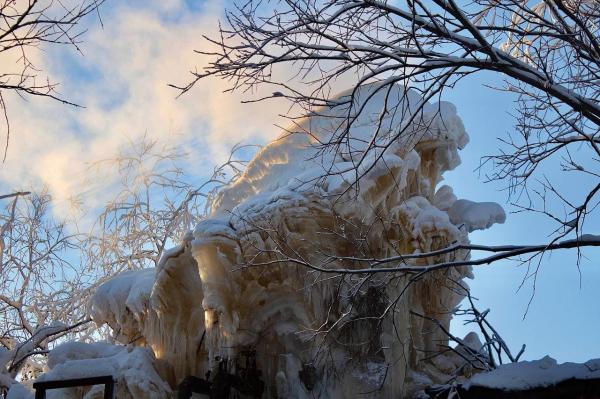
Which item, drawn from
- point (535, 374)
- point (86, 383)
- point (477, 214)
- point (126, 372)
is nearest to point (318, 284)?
point (126, 372)

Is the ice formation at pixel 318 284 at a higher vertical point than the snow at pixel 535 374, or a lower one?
higher

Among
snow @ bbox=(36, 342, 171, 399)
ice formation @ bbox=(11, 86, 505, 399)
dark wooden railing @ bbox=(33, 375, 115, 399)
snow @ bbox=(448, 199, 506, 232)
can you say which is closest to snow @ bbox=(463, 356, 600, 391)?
ice formation @ bbox=(11, 86, 505, 399)

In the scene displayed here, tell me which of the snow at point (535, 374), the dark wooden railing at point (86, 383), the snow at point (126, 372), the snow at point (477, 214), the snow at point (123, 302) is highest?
the snow at point (477, 214)

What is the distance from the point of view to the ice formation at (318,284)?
8.34 metres

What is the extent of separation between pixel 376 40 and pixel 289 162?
5.87m

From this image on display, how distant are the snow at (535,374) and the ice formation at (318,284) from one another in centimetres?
304

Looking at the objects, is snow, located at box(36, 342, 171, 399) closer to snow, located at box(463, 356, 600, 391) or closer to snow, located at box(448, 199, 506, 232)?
snow, located at box(448, 199, 506, 232)

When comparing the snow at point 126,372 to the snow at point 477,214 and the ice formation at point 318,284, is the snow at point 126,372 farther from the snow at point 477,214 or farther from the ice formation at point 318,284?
the snow at point 477,214

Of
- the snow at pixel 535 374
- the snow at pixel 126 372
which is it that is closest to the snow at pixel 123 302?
the snow at pixel 126 372

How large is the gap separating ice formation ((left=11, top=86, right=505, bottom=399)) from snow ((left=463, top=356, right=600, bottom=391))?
120 inches

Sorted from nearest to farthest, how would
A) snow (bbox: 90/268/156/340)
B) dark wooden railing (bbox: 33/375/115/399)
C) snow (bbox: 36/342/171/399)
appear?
1. dark wooden railing (bbox: 33/375/115/399)
2. snow (bbox: 36/342/171/399)
3. snow (bbox: 90/268/156/340)

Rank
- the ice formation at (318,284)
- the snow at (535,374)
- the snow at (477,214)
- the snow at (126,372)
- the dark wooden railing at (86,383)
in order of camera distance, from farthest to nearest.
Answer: the snow at (477,214) → the snow at (126,372) → the ice formation at (318,284) → the dark wooden railing at (86,383) → the snow at (535,374)

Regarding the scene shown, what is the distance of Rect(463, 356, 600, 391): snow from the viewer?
14.6 ft

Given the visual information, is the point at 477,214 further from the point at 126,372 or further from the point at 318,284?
the point at 126,372
